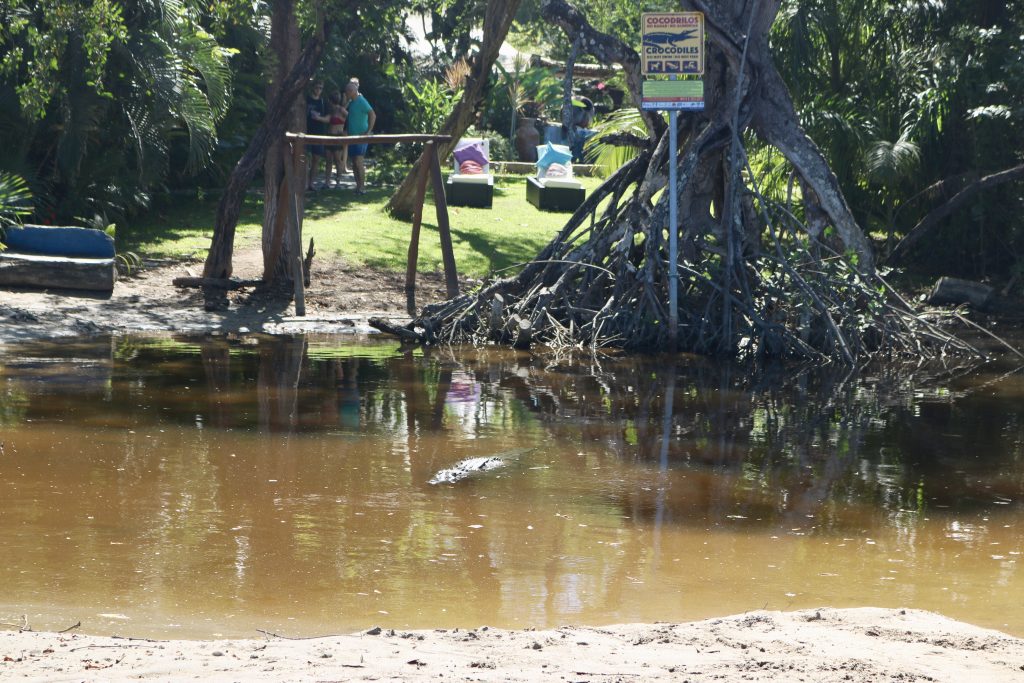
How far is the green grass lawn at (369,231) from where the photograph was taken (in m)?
17.0

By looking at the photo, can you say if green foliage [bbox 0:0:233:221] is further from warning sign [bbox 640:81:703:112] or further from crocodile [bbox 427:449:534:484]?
crocodile [bbox 427:449:534:484]

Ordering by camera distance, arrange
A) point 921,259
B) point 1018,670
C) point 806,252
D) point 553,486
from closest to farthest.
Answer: point 1018,670, point 553,486, point 806,252, point 921,259

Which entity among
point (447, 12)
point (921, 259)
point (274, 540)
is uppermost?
point (447, 12)

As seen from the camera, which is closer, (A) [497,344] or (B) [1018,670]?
(B) [1018,670]

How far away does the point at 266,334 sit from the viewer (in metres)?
13.5

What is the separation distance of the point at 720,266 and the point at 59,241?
285 inches

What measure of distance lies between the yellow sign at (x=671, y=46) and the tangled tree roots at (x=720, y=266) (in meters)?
0.98

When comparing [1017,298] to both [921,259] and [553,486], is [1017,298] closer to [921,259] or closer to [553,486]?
[921,259]

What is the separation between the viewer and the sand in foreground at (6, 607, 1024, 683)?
4262 millimetres

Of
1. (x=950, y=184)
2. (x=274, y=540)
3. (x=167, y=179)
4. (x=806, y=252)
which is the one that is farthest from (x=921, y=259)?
(x=274, y=540)

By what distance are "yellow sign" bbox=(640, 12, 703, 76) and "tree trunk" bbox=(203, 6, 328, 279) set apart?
406cm

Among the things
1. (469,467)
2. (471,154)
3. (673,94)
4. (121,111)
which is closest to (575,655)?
(469,467)

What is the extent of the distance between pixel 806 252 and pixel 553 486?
644 centimetres

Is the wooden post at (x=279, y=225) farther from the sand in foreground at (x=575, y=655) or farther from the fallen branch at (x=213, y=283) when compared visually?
the sand in foreground at (x=575, y=655)
